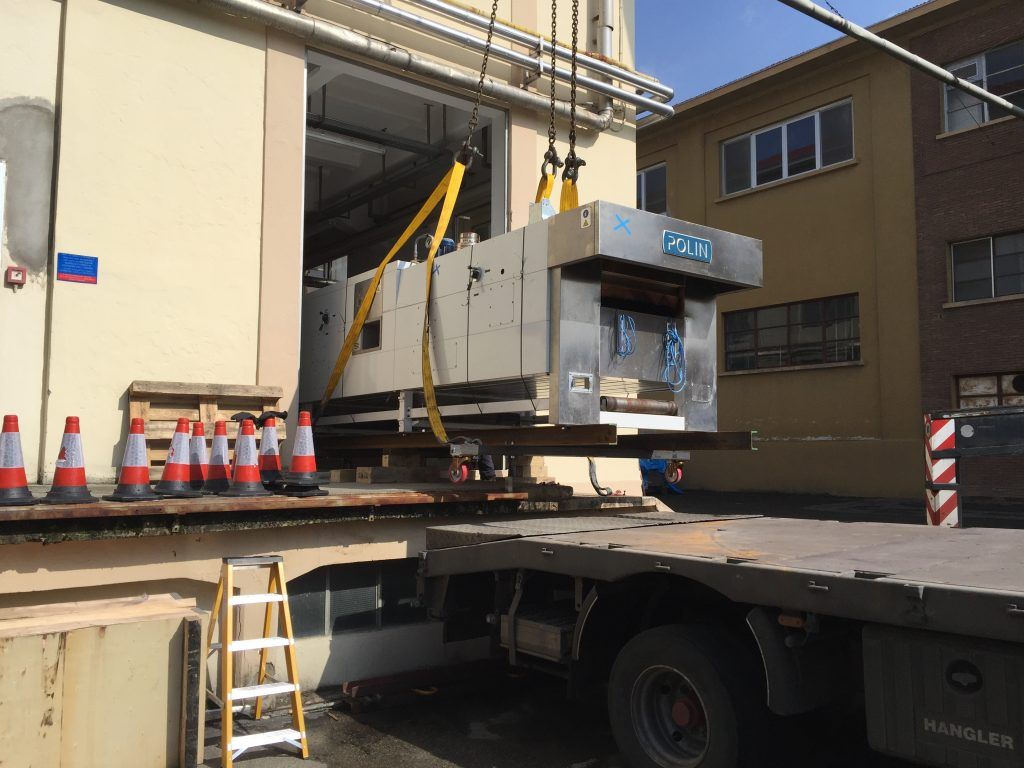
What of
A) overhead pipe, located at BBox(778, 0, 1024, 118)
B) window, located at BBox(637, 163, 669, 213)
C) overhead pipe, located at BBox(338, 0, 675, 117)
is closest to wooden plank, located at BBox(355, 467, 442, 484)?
overhead pipe, located at BBox(338, 0, 675, 117)

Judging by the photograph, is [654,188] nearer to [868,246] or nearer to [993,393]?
[868,246]

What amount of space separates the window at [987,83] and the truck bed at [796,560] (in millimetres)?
15823

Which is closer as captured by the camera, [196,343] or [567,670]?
[567,670]

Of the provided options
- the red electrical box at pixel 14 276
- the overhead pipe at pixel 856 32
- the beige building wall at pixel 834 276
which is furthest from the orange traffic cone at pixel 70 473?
the beige building wall at pixel 834 276

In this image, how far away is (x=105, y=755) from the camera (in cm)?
400

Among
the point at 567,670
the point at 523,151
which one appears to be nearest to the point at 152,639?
the point at 567,670

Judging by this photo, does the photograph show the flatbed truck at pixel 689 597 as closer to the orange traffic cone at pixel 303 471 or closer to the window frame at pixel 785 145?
the orange traffic cone at pixel 303 471

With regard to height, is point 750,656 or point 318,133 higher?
point 318,133

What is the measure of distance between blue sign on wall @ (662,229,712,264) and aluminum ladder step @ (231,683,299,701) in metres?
3.83

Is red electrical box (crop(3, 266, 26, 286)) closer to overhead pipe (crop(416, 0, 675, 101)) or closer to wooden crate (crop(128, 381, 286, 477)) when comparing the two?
wooden crate (crop(128, 381, 286, 477))

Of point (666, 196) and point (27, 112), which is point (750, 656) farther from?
point (666, 196)

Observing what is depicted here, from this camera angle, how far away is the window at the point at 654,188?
24.6 metres

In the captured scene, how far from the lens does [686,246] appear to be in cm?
629

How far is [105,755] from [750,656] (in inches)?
121
